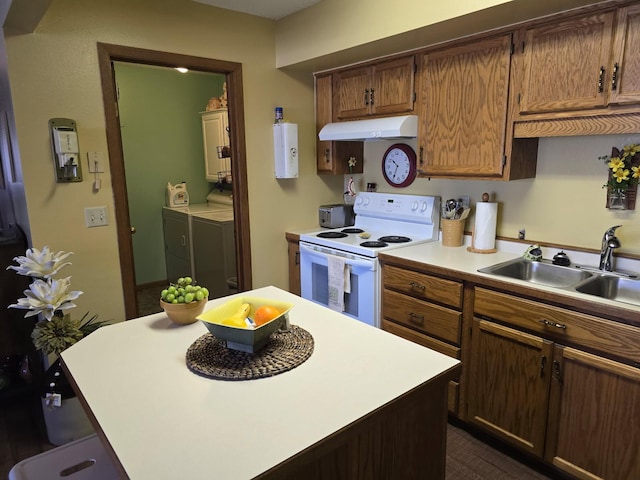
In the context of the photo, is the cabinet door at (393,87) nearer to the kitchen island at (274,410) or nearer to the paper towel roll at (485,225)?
the paper towel roll at (485,225)

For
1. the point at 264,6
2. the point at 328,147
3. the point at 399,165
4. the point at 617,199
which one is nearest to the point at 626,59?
the point at 617,199

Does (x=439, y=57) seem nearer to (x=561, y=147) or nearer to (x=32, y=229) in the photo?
(x=561, y=147)

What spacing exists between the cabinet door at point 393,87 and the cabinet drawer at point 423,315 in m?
1.16

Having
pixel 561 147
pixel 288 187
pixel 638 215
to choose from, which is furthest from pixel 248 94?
pixel 638 215

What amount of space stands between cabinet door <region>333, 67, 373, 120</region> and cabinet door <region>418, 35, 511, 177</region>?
1.45 ft

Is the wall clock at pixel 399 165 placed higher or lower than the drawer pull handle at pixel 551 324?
higher

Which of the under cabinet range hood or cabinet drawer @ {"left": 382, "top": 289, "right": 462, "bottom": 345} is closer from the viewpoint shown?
cabinet drawer @ {"left": 382, "top": 289, "right": 462, "bottom": 345}

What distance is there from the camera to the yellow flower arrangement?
6.53 ft

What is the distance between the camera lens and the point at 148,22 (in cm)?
248

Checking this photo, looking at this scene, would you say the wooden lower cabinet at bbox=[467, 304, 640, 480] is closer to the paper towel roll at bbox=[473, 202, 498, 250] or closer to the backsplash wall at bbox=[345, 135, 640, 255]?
the paper towel roll at bbox=[473, 202, 498, 250]

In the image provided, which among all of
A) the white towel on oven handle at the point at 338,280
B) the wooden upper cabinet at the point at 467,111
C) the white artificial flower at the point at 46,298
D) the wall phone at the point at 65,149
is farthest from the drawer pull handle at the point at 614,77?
the wall phone at the point at 65,149

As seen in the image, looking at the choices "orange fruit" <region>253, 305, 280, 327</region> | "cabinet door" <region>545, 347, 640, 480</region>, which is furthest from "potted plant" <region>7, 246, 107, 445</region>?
"cabinet door" <region>545, 347, 640, 480</region>

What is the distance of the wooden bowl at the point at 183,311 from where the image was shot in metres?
1.50

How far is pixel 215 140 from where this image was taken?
14.7ft
